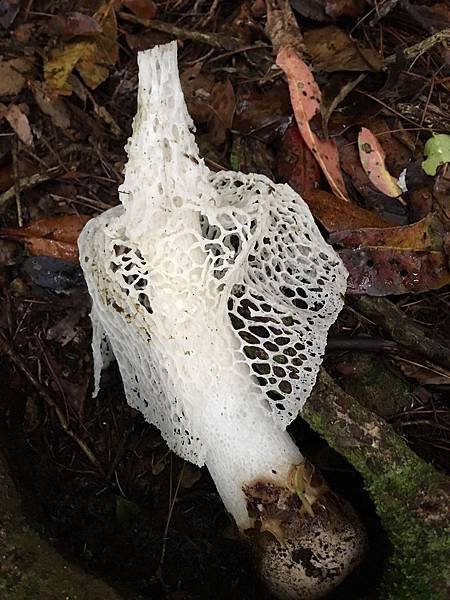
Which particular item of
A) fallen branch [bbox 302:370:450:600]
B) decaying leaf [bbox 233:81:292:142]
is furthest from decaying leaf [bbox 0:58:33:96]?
fallen branch [bbox 302:370:450:600]

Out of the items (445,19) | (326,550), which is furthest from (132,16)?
(326,550)

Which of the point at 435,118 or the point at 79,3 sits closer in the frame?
the point at 435,118

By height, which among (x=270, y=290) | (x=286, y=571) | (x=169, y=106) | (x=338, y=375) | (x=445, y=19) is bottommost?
(x=286, y=571)

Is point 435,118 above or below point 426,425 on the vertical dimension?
above

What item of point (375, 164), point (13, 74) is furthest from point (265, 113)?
point (13, 74)

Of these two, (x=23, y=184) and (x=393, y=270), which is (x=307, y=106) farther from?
(x=23, y=184)

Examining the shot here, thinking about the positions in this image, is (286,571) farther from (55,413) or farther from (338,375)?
(55,413)
